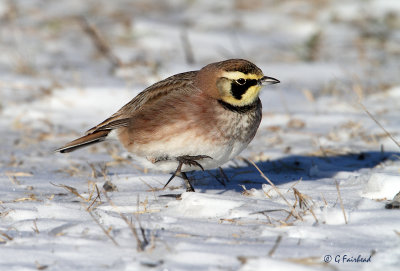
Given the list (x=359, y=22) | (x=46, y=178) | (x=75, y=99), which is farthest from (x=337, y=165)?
(x=359, y=22)

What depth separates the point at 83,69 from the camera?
9219 mm

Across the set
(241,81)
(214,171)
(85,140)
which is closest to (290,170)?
(214,171)

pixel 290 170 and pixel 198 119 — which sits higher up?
pixel 198 119

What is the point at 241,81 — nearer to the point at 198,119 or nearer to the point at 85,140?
the point at 198,119

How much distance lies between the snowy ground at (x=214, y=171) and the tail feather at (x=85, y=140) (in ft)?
0.97

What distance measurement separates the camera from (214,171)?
5.34 meters

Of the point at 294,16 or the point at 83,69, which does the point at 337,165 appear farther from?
the point at 294,16

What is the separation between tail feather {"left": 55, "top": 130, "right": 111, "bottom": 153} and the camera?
190 inches

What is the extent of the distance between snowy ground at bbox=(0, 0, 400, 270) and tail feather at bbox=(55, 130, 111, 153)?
0.30 metres

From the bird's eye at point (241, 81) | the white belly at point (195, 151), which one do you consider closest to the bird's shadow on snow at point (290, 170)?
the white belly at point (195, 151)

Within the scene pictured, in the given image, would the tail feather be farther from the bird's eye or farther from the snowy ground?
the bird's eye

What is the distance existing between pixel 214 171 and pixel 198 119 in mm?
1159

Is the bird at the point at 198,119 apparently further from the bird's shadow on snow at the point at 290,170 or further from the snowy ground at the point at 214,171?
the bird's shadow on snow at the point at 290,170

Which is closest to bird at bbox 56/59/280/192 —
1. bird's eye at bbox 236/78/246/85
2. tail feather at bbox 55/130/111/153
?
bird's eye at bbox 236/78/246/85
